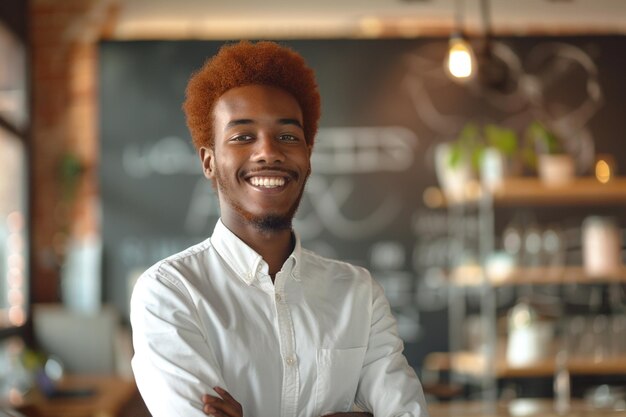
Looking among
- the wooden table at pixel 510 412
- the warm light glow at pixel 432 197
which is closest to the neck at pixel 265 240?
the wooden table at pixel 510 412

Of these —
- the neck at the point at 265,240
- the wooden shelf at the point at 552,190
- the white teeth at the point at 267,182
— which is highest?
the wooden shelf at the point at 552,190

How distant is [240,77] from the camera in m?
1.67

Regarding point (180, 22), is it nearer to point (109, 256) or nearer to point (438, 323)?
point (109, 256)

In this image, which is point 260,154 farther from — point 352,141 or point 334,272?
point 352,141

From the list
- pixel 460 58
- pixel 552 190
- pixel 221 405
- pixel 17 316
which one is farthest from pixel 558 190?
pixel 221 405

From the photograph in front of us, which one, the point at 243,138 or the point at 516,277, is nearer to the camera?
the point at 243,138

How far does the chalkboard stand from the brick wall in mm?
112

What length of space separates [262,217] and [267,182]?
7cm

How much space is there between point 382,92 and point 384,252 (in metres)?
1.11

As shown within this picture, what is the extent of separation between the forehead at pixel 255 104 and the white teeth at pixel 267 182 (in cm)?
11

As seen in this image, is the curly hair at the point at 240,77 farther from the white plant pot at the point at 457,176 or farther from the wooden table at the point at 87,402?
the white plant pot at the point at 457,176

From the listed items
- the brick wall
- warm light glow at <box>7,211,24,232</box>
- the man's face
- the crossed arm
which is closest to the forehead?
the man's face

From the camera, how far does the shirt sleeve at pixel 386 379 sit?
1.69m

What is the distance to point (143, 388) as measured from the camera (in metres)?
1.60
